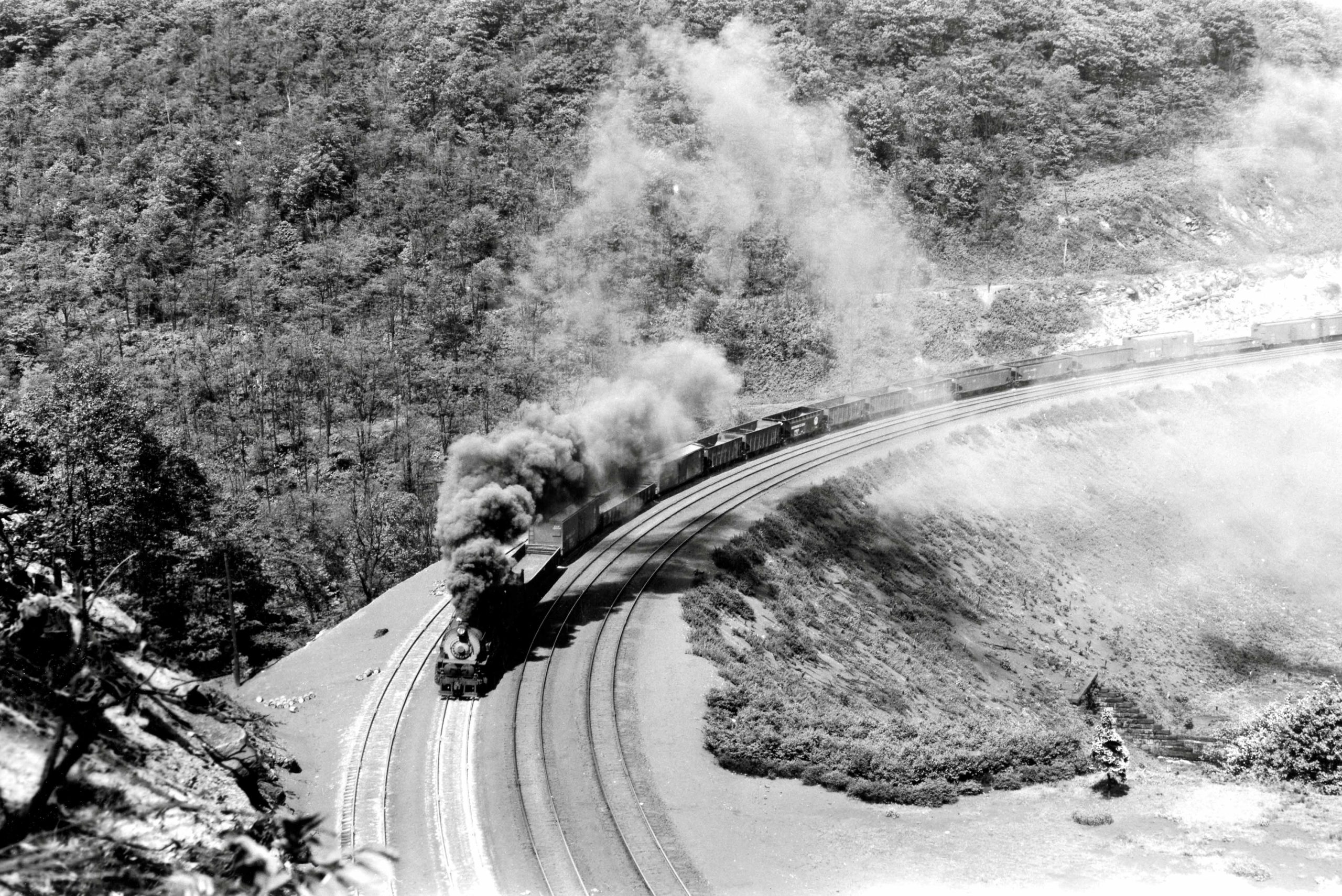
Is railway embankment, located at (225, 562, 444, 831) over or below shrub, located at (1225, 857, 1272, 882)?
over

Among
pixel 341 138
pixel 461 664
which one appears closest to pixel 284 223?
pixel 341 138

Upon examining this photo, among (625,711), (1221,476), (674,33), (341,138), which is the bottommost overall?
(1221,476)

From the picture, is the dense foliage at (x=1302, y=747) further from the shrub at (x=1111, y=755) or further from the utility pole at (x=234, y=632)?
the utility pole at (x=234, y=632)

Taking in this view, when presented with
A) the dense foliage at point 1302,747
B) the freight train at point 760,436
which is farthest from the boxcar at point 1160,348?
the dense foliage at point 1302,747

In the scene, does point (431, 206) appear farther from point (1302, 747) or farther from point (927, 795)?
point (1302, 747)

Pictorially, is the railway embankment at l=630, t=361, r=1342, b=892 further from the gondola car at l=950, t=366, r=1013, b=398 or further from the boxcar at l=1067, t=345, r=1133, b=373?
the gondola car at l=950, t=366, r=1013, b=398

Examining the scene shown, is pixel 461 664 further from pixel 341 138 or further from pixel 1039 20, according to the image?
pixel 1039 20

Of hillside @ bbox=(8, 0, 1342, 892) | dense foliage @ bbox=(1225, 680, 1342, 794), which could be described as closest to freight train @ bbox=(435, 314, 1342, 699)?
hillside @ bbox=(8, 0, 1342, 892)
